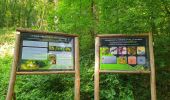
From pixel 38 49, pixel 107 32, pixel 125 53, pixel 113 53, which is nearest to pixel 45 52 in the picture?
pixel 38 49

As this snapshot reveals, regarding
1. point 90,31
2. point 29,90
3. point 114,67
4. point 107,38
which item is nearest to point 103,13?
point 90,31

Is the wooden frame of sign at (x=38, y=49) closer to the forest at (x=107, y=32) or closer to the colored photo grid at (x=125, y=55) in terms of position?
the colored photo grid at (x=125, y=55)

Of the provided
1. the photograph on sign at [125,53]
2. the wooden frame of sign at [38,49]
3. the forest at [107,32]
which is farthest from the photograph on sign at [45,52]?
the forest at [107,32]

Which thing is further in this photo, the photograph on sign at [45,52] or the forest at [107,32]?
the forest at [107,32]

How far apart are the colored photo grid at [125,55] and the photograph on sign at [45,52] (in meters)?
0.69

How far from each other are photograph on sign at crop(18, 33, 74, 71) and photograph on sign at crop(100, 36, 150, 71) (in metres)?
0.67

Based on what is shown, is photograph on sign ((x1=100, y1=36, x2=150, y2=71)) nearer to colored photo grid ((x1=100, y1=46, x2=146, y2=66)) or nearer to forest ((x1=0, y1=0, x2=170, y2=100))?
colored photo grid ((x1=100, y1=46, x2=146, y2=66))

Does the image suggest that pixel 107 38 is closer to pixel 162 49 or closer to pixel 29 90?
pixel 162 49

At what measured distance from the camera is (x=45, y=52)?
5.75 metres

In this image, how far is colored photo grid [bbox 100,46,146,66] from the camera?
229 inches

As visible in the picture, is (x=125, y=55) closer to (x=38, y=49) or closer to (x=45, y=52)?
(x=45, y=52)

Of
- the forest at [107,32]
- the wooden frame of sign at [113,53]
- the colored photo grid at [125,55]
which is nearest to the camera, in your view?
the wooden frame of sign at [113,53]

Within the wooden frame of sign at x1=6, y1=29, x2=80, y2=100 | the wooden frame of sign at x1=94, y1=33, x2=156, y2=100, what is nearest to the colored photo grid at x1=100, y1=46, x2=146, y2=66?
the wooden frame of sign at x1=94, y1=33, x2=156, y2=100

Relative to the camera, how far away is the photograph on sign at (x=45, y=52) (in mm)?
5598
